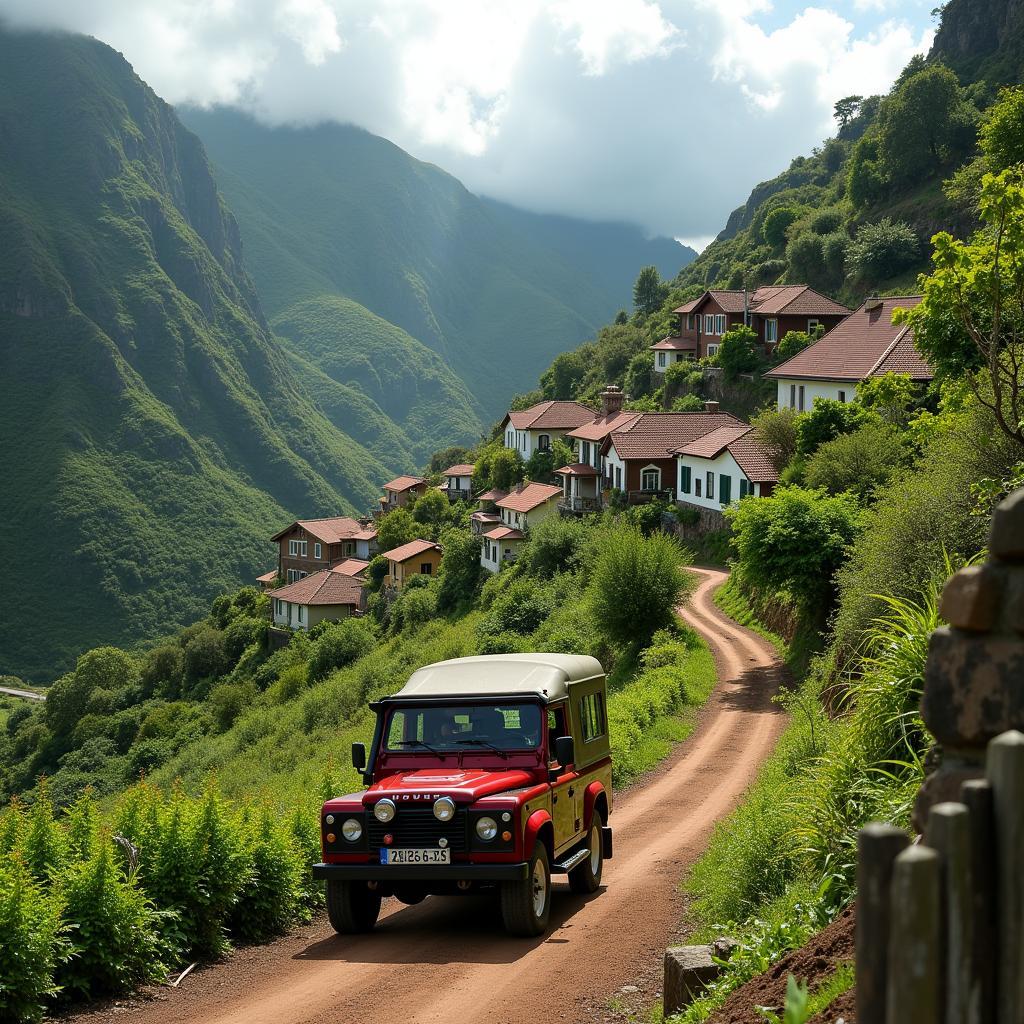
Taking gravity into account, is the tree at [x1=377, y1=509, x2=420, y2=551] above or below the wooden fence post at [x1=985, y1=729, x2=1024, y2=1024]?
above

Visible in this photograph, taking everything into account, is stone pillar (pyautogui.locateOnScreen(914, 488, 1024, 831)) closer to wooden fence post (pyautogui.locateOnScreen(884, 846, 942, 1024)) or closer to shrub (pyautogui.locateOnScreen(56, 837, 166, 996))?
wooden fence post (pyautogui.locateOnScreen(884, 846, 942, 1024))

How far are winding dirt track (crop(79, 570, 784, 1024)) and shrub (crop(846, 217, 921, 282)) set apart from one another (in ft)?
226

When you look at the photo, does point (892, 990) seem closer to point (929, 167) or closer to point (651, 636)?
point (651, 636)

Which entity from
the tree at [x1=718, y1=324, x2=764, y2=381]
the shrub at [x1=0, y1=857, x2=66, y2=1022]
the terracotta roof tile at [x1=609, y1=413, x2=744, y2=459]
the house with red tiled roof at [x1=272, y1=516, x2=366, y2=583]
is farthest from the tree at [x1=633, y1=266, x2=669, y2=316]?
the shrub at [x1=0, y1=857, x2=66, y2=1022]

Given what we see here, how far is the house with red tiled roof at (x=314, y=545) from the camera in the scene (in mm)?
105750

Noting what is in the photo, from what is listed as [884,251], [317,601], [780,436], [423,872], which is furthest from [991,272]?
[317,601]

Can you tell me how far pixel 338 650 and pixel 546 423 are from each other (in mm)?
23926

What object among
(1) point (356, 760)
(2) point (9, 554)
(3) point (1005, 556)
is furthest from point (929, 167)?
(2) point (9, 554)

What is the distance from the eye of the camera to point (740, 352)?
7388 centimetres

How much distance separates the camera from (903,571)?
67.3 ft

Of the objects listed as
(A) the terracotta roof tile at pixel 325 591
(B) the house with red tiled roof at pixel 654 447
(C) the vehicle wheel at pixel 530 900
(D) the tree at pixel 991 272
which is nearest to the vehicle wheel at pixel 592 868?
(C) the vehicle wheel at pixel 530 900

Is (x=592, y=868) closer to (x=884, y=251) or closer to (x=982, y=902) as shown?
(x=982, y=902)

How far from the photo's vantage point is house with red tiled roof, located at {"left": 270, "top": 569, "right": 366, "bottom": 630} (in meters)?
88.9

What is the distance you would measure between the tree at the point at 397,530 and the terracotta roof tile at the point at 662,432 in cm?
3015
